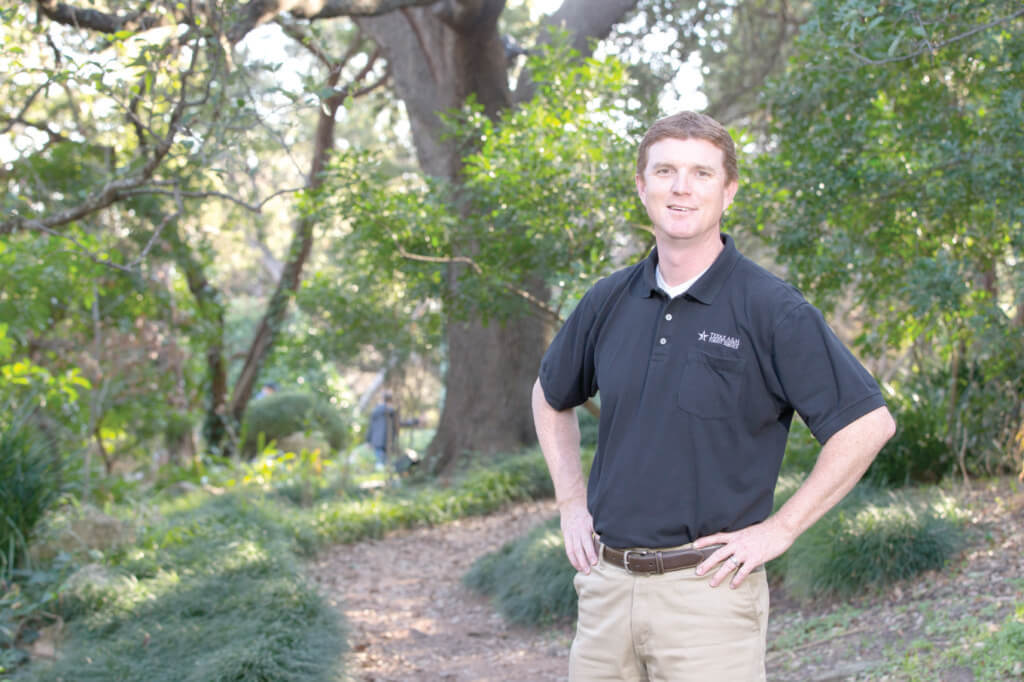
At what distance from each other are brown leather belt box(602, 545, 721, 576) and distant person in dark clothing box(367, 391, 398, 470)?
10393mm

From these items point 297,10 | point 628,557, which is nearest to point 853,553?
point 628,557

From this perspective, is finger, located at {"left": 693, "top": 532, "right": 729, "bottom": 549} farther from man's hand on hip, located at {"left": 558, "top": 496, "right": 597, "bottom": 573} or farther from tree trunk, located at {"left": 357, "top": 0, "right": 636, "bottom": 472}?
tree trunk, located at {"left": 357, "top": 0, "right": 636, "bottom": 472}

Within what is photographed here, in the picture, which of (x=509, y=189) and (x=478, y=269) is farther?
(x=478, y=269)

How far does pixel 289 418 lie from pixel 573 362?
1584 centimetres

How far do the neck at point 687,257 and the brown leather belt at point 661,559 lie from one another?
2.09ft

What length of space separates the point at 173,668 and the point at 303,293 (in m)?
6.76

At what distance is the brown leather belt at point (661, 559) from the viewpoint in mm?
2229

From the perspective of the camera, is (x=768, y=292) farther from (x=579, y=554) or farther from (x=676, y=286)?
(x=579, y=554)

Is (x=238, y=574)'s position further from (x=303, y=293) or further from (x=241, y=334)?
(x=241, y=334)

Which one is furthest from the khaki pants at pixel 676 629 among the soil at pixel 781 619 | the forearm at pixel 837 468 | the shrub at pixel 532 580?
the shrub at pixel 532 580

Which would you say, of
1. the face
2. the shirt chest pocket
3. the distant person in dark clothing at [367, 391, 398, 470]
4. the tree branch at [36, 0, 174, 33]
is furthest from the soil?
the distant person in dark clothing at [367, 391, 398, 470]

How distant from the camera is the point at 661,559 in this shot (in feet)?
7.41

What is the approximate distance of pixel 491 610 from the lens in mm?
6695

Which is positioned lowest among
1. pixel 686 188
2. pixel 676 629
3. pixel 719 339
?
pixel 676 629
